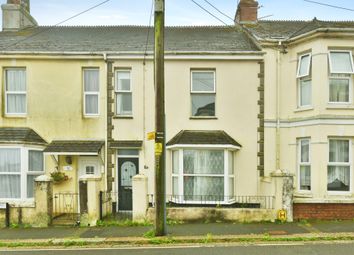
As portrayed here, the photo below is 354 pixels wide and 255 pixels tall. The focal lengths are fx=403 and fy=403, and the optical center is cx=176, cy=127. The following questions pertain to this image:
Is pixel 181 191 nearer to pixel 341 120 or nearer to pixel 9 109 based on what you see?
pixel 341 120

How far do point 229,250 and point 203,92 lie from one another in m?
7.52

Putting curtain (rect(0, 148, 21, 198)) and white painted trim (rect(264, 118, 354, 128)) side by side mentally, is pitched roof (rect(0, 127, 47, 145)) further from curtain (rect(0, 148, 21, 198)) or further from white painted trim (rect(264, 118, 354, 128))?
white painted trim (rect(264, 118, 354, 128))

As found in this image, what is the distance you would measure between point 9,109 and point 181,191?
7.36 meters

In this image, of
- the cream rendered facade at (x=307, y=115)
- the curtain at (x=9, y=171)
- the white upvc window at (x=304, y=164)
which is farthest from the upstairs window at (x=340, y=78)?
the curtain at (x=9, y=171)

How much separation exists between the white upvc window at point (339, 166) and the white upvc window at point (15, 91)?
11.5 m

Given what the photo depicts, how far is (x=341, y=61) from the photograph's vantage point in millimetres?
14117

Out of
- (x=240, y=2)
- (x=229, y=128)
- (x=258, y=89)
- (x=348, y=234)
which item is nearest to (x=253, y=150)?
(x=229, y=128)

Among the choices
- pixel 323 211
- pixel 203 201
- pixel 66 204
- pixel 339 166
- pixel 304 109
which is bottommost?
pixel 66 204

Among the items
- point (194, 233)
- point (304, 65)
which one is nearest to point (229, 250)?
point (194, 233)

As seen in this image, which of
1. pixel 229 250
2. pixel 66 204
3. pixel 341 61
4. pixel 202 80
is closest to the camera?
pixel 229 250

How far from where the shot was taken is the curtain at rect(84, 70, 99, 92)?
1567cm

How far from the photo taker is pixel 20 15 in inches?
762

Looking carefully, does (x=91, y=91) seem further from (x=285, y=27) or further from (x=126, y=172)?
(x=285, y=27)

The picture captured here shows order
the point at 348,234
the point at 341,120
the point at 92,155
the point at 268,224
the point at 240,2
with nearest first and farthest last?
1. the point at 348,234
2. the point at 268,224
3. the point at 341,120
4. the point at 92,155
5. the point at 240,2
